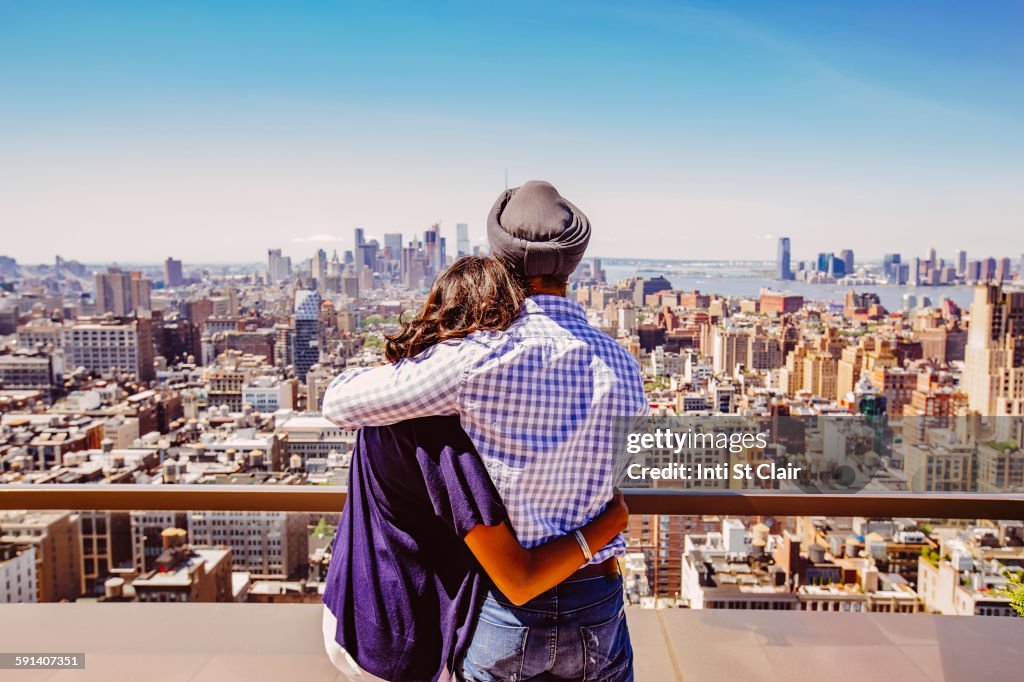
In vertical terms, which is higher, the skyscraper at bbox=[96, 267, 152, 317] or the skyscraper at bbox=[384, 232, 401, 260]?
the skyscraper at bbox=[384, 232, 401, 260]

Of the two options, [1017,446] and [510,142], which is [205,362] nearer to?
[510,142]

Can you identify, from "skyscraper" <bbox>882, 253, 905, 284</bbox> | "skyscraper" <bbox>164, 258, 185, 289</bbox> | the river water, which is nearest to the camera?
the river water

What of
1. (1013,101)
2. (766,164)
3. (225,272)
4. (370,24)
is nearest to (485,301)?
(370,24)

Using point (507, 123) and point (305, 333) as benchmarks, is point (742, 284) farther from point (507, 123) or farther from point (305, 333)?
point (305, 333)

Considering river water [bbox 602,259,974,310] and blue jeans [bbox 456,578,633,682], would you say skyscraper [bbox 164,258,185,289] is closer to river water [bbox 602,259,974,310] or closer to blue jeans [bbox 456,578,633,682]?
river water [bbox 602,259,974,310]

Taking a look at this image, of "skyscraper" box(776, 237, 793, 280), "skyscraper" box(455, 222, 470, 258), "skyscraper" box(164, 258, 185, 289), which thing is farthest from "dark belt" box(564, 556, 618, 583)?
"skyscraper" box(164, 258, 185, 289)
